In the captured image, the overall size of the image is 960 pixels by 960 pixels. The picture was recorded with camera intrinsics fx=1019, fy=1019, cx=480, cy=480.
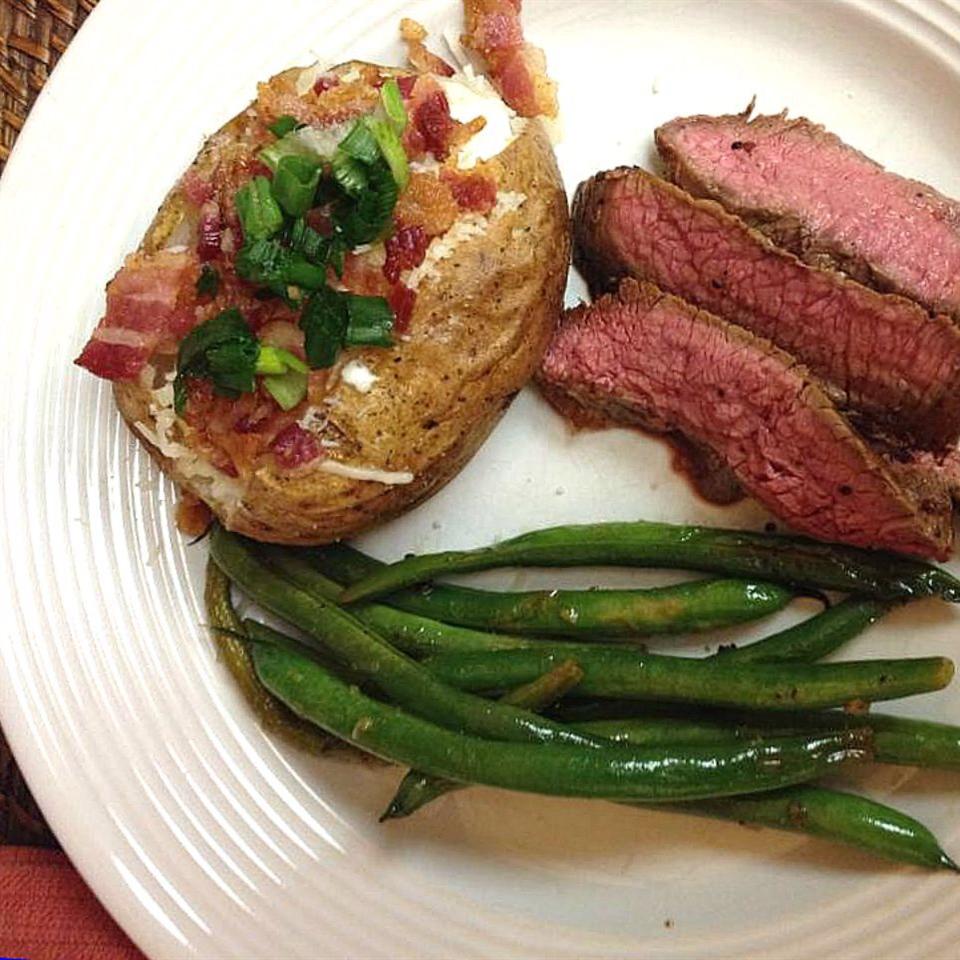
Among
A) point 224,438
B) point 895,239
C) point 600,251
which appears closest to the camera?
point 224,438

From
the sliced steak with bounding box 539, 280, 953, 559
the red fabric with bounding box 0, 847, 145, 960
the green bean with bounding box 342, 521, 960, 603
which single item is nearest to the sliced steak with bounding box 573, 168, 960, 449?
the sliced steak with bounding box 539, 280, 953, 559

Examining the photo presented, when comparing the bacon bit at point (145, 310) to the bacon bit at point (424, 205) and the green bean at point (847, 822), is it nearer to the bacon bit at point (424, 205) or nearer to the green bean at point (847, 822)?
the bacon bit at point (424, 205)

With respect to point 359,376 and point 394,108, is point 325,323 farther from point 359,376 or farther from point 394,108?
point 394,108

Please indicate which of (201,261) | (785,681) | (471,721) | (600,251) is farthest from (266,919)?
(600,251)

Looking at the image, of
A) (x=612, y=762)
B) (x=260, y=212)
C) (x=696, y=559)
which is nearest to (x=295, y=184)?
(x=260, y=212)

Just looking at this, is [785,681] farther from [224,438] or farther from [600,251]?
[224,438]

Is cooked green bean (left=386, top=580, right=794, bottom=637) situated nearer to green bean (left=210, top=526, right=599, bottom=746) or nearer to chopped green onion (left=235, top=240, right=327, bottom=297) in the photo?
green bean (left=210, top=526, right=599, bottom=746)

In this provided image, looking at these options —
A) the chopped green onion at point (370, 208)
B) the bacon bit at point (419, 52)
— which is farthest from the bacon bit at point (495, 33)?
the chopped green onion at point (370, 208)
